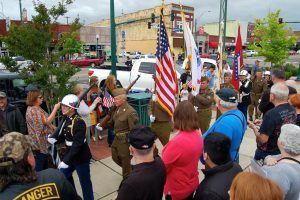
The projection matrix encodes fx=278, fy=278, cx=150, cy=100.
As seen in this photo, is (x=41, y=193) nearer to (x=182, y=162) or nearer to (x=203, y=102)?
(x=182, y=162)

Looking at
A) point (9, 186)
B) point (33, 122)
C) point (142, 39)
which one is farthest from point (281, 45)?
point (142, 39)

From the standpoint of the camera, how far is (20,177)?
6.49 feet

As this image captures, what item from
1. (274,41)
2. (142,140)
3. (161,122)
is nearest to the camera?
(142,140)

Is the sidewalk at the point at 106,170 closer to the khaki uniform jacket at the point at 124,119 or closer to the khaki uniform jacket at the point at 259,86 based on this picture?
the khaki uniform jacket at the point at 124,119

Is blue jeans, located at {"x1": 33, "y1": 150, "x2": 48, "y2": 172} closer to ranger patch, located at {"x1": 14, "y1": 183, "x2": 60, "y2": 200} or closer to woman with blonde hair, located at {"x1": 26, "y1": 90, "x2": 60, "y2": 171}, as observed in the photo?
woman with blonde hair, located at {"x1": 26, "y1": 90, "x2": 60, "y2": 171}

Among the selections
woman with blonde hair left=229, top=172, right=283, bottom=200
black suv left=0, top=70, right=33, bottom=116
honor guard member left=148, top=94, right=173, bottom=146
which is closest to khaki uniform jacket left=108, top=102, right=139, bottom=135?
honor guard member left=148, top=94, right=173, bottom=146

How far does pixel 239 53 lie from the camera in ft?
31.7

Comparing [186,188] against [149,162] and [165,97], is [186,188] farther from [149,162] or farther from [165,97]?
[165,97]

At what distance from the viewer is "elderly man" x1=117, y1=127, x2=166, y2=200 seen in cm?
232

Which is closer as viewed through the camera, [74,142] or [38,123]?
[74,142]

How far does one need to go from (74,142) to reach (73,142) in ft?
0.06

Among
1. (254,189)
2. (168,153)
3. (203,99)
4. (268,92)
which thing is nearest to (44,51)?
(203,99)

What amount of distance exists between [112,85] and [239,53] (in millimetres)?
5292

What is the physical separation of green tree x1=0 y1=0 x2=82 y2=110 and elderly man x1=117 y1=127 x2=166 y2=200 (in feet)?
12.7
